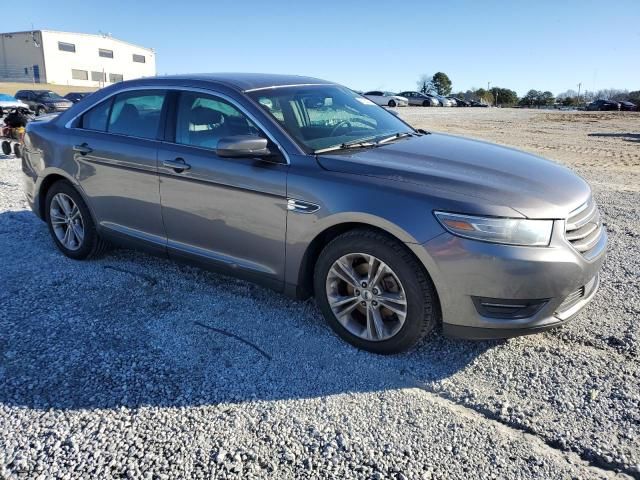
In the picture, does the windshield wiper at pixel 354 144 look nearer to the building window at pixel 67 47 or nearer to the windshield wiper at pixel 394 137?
the windshield wiper at pixel 394 137

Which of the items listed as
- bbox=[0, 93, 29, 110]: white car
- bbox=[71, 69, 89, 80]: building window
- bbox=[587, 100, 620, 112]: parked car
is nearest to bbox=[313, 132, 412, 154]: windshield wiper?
bbox=[0, 93, 29, 110]: white car

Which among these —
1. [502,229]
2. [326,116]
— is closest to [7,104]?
[326,116]

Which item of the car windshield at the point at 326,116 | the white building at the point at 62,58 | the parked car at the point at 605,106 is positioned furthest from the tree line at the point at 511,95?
the car windshield at the point at 326,116

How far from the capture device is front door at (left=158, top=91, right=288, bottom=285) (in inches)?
140

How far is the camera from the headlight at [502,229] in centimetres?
288

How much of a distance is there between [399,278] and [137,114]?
8.77 ft

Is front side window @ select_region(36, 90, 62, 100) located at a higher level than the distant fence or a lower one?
lower

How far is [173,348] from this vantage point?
343 cm

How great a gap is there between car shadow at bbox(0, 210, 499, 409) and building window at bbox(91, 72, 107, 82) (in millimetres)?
96788

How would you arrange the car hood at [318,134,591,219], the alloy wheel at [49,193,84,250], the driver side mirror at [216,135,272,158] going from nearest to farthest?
the car hood at [318,134,591,219] < the driver side mirror at [216,135,272,158] < the alloy wheel at [49,193,84,250]

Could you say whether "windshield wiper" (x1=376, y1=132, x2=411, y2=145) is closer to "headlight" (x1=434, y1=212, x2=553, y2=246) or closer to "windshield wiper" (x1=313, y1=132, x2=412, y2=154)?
"windshield wiper" (x1=313, y1=132, x2=412, y2=154)

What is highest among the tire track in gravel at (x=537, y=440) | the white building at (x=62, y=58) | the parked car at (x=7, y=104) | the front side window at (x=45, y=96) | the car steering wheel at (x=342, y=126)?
the white building at (x=62, y=58)

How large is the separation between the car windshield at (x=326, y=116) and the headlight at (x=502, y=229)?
3.86 feet

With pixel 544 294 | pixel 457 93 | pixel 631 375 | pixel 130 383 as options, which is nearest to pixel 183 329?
pixel 130 383
